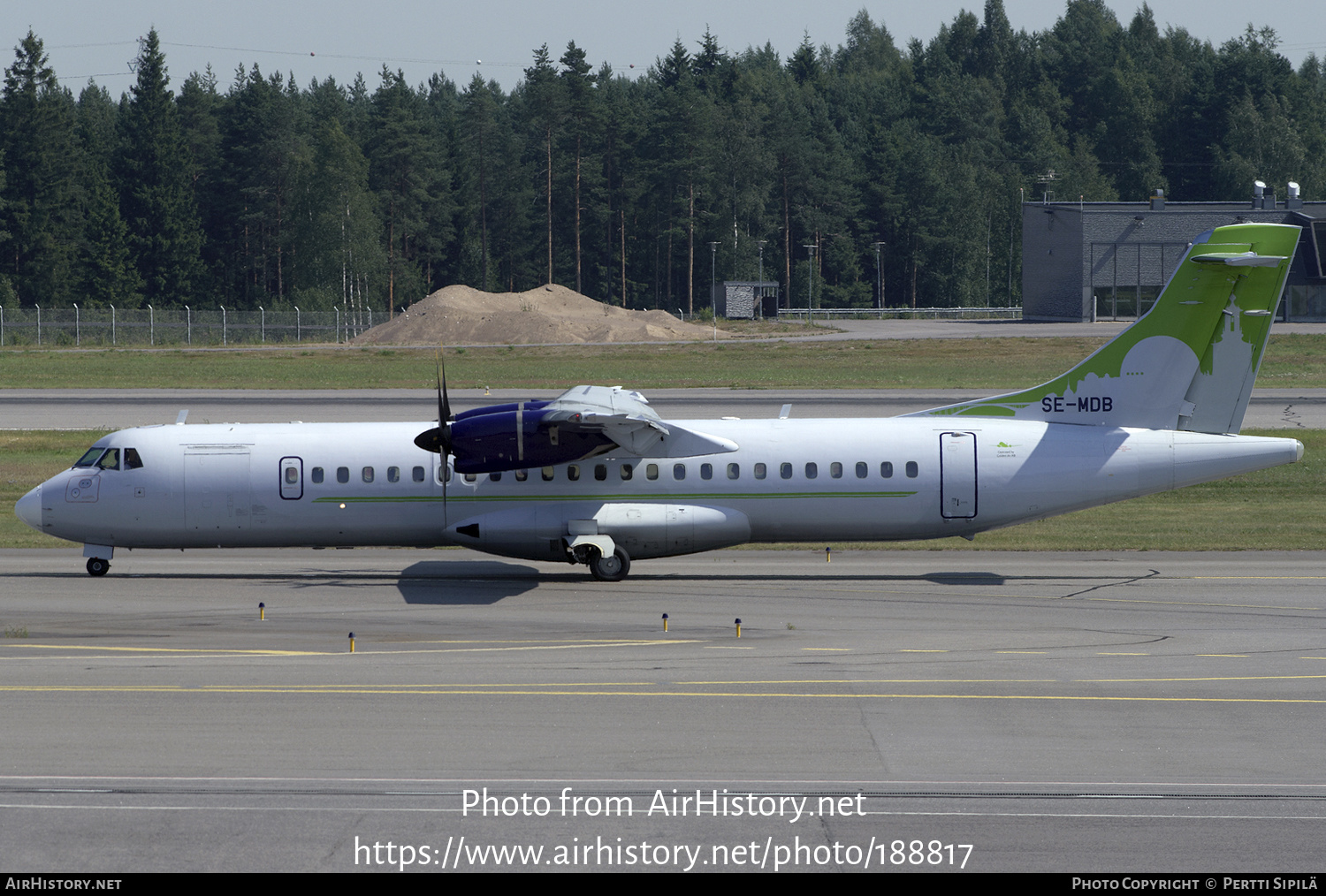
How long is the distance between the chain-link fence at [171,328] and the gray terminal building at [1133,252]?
59.2 meters

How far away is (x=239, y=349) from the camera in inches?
3529

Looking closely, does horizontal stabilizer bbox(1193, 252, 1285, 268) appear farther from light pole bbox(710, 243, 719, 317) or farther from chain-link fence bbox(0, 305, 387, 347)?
light pole bbox(710, 243, 719, 317)

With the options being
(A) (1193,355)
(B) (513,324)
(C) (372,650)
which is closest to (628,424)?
(C) (372,650)

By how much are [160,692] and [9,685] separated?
7.17ft

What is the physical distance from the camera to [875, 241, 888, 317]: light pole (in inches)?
5748

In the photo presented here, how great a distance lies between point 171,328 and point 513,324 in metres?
25.3

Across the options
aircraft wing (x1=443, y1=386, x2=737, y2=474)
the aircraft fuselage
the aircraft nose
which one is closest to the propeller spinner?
aircraft wing (x1=443, y1=386, x2=737, y2=474)

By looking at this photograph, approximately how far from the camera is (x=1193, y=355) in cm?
2498

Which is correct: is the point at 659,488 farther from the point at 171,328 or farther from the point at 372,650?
the point at 171,328

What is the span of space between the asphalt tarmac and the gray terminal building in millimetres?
85672

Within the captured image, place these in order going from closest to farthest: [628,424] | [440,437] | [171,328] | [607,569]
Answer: [440,437]
[628,424]
[607,569]
[171,328]

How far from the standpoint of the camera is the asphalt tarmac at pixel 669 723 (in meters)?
11.3

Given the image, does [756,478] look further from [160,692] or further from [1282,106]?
[1282,106]

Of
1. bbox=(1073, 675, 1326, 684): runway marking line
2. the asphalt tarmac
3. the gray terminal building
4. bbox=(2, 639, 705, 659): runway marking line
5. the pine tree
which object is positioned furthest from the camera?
the pine tree
